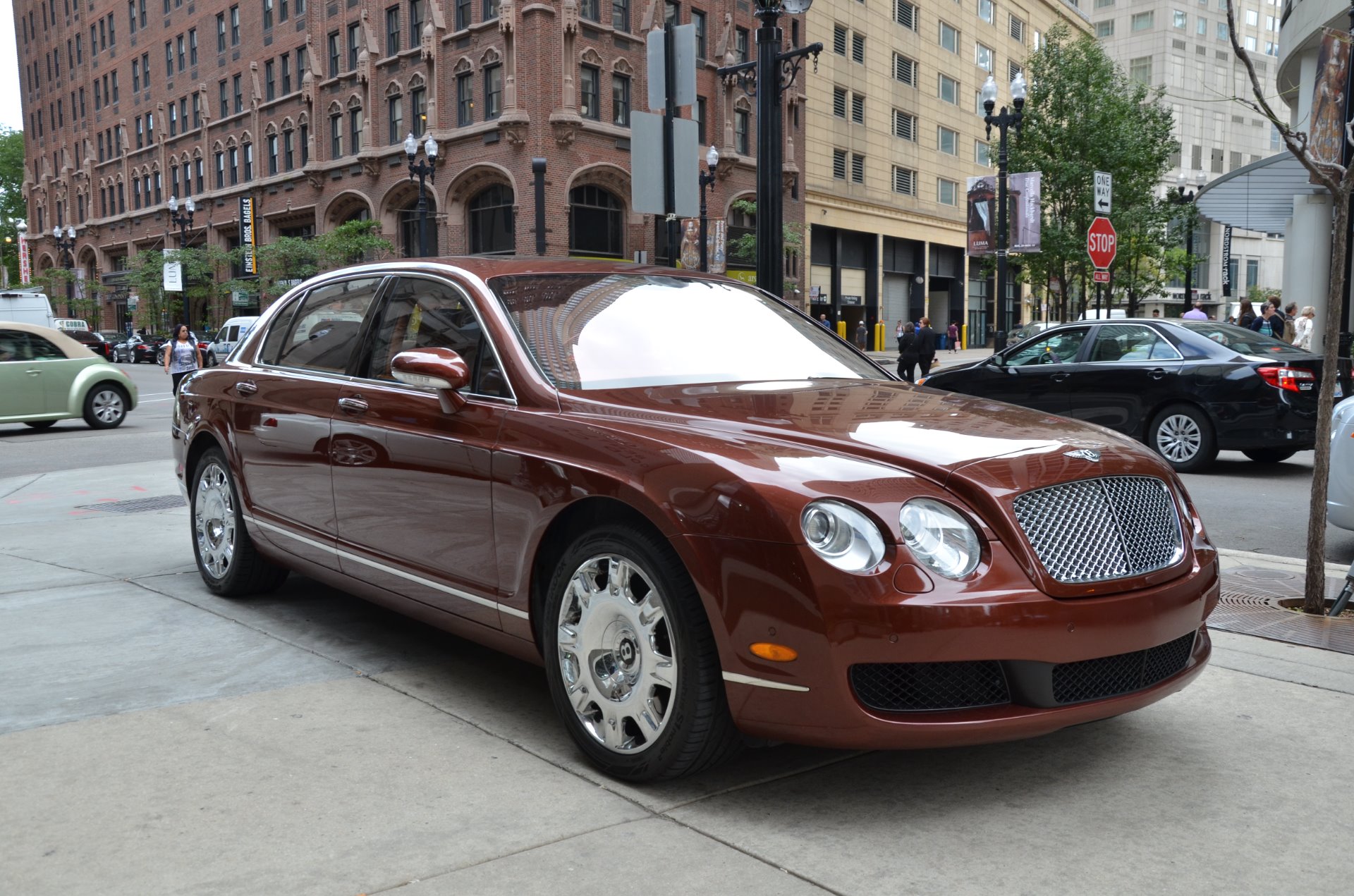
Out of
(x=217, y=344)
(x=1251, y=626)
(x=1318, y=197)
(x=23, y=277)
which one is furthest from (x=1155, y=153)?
(x=23, y=277)

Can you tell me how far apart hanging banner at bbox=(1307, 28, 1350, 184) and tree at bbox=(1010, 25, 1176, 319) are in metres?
29.8

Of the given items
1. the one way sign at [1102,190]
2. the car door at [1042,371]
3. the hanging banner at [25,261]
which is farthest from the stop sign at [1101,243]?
the hanging banner at [25,261]

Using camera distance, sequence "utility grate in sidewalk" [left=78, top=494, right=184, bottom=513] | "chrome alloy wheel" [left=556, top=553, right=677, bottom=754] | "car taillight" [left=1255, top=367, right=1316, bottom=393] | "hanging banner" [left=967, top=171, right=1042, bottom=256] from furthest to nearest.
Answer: "hanging banner" [left=967, top=171, right=1042, bottom=256] → "car taillight" [left=1255, top=367, right=1316, bottom=393] → "utility grate in sidewalk" [left=78, top=494, right=184, bottom=513] → "chrome alloy wheel" [left=556, top=553, right=677, bottom=754]

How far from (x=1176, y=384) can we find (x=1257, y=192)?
75.0 feet

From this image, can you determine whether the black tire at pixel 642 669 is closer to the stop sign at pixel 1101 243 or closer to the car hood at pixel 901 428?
the car hood at pixel 901 428

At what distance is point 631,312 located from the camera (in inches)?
176

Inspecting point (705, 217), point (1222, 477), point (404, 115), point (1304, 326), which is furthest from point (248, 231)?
point (1222, 477)

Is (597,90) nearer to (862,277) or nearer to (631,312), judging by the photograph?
(862,277)

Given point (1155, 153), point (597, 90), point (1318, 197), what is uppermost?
point (597, 90)

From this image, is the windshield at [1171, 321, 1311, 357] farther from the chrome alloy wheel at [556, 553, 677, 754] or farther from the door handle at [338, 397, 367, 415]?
the chrome alloy wheel at [556, 553, 677, 754]

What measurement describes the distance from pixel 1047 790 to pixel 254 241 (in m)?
56.5

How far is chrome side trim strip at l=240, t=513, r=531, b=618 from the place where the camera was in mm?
3959

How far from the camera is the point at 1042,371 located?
1232 centimetres

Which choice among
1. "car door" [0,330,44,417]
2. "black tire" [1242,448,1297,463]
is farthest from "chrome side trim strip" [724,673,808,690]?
"car door" [0,330,44,417]
